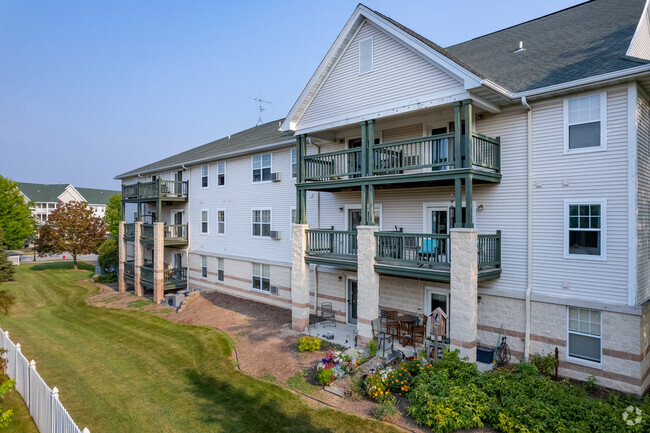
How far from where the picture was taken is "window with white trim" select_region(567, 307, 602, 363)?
1005 centimetres

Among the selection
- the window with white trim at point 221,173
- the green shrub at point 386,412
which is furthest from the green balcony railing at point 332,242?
the window with white trim at point 221,173

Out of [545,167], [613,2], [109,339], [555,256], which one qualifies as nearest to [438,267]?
[555,256]

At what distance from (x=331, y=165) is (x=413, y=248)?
4.93 metres

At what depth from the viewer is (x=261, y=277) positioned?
20.7 metres

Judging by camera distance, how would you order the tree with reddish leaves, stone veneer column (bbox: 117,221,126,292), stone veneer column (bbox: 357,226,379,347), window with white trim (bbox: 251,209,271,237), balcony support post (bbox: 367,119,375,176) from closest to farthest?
stone veneer column (bbox: 357,226,379,347) < balcony support post (bbox: 367,119,375,176) < window with white trim (bbox: 251,209,271,237) < stone veneer column (bbox: 117,221,126,292) < the tree with reddish leaves

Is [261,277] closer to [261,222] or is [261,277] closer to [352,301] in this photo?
[261,222]

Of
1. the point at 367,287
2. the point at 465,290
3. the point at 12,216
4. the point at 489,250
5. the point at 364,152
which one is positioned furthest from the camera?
the point at 12,216

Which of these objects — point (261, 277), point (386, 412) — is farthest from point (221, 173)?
point (386, 412)

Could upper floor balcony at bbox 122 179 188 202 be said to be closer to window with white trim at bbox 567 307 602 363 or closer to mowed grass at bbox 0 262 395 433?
mowed grass at bbox 0 262 395 433

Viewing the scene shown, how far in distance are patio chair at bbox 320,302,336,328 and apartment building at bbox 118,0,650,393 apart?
0.90ft

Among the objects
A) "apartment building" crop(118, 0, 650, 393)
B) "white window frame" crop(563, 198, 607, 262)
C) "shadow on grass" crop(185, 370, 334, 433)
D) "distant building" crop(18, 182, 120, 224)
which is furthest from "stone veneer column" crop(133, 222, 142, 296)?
"distant building" crop(18, 182, 120, 224)

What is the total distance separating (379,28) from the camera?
43.3 ft

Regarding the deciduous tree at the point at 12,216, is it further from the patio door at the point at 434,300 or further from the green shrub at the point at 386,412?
the green shrub at the point at 386,412

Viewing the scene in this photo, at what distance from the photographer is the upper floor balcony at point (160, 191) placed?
2561 centimetres
